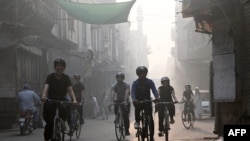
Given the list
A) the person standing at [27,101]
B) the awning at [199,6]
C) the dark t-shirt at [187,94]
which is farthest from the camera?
the dark t-shirt at [187,94]

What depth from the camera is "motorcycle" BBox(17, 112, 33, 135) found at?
16.0 m

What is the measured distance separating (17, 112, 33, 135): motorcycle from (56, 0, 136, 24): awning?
13.6 ft

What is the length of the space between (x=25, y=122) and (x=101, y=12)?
A: 494 cm

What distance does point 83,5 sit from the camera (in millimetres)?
17672

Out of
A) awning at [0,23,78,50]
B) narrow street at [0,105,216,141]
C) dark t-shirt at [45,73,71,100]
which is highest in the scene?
awning at [0,23,78,50]

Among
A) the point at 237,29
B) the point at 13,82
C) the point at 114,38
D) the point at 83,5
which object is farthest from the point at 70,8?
the point at 114,38

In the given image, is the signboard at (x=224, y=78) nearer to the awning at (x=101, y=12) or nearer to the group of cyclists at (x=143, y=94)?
the group of cyclists at (x=143, y=94)

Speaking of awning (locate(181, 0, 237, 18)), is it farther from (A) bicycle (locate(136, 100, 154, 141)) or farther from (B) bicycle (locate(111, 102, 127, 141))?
(A) bicycle (locate(136, 100, 154, 141))

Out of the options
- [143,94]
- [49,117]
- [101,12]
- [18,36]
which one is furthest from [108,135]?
[49,117]

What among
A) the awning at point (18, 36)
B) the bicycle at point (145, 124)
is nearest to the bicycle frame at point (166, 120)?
the bicycle at point (145, 124)

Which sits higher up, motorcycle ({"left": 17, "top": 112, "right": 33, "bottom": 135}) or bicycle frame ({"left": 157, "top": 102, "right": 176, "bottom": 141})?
bicycle frame ({"left": 157, "top": 102, "right": 176, "bottom": 141})

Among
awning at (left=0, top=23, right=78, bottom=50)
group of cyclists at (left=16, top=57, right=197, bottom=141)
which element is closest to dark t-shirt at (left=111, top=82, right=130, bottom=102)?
group of cyclists at (left=16, top=57, right=197, bottom=141)

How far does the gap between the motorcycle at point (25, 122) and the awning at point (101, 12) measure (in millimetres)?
4150

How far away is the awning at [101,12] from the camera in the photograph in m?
17.3
